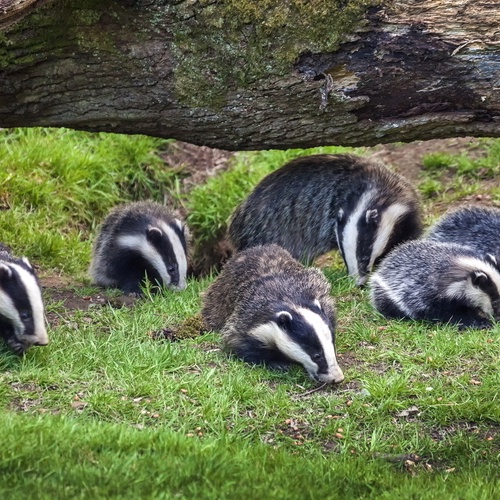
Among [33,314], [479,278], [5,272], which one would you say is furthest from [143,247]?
[479,278]

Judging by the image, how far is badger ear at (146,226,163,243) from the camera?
29.5 ft

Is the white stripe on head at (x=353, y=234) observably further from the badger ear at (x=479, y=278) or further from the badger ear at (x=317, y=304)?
the badger ear at (x=317, y=304)

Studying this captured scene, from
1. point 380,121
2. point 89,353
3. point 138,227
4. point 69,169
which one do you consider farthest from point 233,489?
point 69,169

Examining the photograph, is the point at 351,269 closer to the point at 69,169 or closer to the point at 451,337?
the point at 451,337

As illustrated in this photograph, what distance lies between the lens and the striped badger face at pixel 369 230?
8680 mm

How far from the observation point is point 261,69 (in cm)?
648

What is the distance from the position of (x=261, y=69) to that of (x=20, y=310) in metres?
2.16

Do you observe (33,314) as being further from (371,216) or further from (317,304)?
(371,216)

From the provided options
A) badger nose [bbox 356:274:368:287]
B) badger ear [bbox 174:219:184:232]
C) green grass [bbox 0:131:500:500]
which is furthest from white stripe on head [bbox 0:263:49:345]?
badger nose [bbox 356:274:368:287]

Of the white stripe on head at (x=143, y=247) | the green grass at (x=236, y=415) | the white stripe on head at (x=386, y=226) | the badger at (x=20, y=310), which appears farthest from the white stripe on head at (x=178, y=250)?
the badger at (x=20, y=310)

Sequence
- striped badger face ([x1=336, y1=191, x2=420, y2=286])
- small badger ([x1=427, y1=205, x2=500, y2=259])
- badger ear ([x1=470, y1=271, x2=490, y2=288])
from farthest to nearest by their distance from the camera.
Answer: striped badger face ([x1=336, y1=191, x2=420, y2=286]) → small badger ([x1=427, y1=205, x2=500, y2=259]) → badger ear ([x1=470, y1=271, x2=490, y2=288])

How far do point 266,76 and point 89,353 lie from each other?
210cm

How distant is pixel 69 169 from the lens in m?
10.1

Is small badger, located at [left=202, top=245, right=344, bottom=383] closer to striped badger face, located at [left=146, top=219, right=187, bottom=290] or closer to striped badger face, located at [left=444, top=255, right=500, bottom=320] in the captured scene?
striped badger face, located at [left=444, top=255, right=500, bottom=320]
